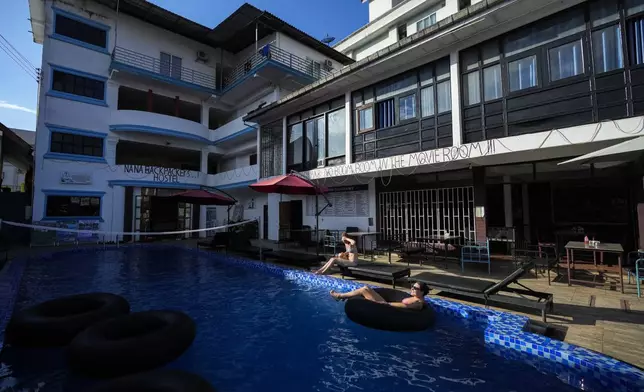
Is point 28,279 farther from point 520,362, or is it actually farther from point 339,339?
point 520,362

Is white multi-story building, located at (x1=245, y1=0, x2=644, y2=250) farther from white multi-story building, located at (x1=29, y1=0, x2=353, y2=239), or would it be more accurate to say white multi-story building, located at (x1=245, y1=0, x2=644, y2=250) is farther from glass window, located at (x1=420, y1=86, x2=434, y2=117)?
white multi-story building, located at (x1=29, y1=0, x2=353, y2=239)

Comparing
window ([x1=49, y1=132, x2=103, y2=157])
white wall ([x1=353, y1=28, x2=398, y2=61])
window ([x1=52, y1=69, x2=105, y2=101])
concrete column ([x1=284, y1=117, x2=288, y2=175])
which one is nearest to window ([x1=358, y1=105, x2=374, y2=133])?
concrete column ([x1=284, y1=117, x2=288, y2=175])

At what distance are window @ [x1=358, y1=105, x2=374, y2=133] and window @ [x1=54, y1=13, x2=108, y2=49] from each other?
17.9 m

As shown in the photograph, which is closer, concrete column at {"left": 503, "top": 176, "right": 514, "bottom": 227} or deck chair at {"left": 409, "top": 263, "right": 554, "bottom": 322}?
deck chair at {"left": 409, "top": 263, "right": 554, "bottom": 322}

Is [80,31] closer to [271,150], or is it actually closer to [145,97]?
[145,97]

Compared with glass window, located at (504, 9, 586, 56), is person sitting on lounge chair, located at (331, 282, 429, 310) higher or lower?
lower

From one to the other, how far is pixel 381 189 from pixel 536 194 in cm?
527

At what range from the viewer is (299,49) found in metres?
20.8

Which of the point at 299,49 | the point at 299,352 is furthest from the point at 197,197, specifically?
the point at 299,49

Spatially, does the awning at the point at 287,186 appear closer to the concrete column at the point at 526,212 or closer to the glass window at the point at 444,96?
the glass window at the point at 444,96

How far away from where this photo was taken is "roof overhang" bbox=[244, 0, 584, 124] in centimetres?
759

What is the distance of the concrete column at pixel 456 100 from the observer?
8.96 m

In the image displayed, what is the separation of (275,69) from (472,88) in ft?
39.4

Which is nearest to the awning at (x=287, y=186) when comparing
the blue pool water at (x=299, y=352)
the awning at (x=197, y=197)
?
the blue pool water at (x=299, y=352)
